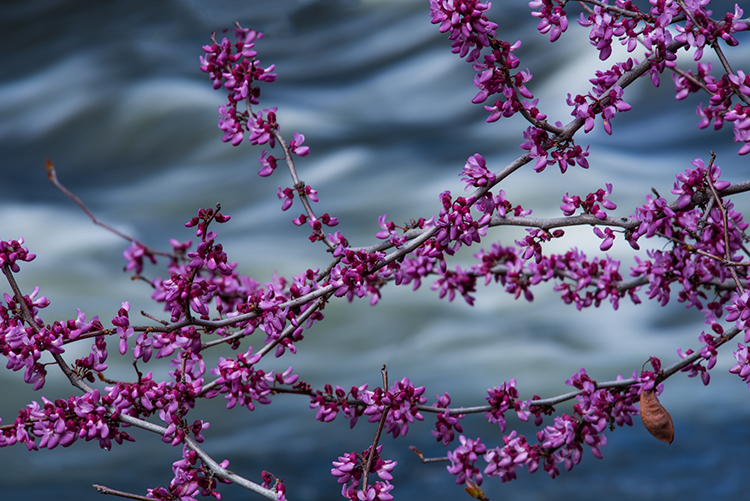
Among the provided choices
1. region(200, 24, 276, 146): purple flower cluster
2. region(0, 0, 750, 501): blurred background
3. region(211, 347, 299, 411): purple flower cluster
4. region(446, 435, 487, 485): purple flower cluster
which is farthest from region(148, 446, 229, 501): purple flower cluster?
region(0, 0, 750, 501): blurred background

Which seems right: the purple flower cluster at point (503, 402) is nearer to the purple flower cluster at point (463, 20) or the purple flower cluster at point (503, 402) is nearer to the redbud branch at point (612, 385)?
the redbud branch at point (612, 385)

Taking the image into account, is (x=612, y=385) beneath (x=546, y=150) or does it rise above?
beneath

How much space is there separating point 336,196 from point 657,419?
420 centimetres

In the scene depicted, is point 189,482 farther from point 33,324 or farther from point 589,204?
point 589,204

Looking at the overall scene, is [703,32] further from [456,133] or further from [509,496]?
[456,133]

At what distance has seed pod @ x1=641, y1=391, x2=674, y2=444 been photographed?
177cm

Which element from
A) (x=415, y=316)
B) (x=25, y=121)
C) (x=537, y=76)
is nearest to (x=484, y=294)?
(x=415, y=316)

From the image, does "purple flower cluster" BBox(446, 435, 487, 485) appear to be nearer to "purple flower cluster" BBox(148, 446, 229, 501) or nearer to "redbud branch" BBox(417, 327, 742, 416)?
"redbud branch" BBox(417, 327, 742, 416)

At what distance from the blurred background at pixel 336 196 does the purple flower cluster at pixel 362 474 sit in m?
1.34

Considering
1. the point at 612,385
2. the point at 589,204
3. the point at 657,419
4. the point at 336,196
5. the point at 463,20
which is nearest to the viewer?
the point at 463,20

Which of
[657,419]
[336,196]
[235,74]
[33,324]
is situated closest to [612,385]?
[657,419]

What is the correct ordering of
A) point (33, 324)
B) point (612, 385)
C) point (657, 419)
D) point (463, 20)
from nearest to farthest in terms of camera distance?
point (463, 20) < point (33, 324) < point (657, 419) < point (612, 385)

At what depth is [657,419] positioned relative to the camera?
1.77m

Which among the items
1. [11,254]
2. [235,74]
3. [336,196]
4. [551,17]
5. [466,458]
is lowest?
[466,458]
